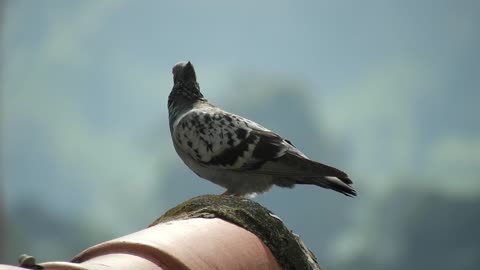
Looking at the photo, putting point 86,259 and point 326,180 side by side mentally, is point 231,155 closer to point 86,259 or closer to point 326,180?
point 326,180

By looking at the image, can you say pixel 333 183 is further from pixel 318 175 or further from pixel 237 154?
pixel 237 154

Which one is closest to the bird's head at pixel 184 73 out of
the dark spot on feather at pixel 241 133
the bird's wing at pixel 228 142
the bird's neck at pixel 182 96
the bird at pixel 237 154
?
the bird's neck at pixel 182 96

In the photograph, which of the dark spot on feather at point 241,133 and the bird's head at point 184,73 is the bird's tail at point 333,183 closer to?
the dark spot on feather at point 241,133

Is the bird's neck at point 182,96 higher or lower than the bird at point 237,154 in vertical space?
higher

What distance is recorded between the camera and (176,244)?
2.44 metres

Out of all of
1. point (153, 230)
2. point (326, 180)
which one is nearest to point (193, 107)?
point (326, 180)

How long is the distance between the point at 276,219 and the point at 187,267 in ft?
2.53

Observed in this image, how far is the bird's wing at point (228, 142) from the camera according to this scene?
501 centimetres

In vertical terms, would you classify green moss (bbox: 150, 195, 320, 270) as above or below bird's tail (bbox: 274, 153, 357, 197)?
below

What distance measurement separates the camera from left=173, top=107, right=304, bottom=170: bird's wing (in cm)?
501

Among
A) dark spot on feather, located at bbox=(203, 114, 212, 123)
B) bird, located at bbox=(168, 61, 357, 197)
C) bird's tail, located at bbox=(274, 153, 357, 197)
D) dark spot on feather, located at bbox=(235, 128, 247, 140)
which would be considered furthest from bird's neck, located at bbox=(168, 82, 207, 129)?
bird's tail, located at bbox=(274, 153, 357, 197)

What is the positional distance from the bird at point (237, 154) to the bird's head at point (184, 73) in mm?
449

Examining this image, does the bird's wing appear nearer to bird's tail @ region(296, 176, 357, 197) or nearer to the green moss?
bird's tail @ region(296, 176, 357, 197)

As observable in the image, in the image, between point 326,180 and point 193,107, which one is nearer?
point 326,180
